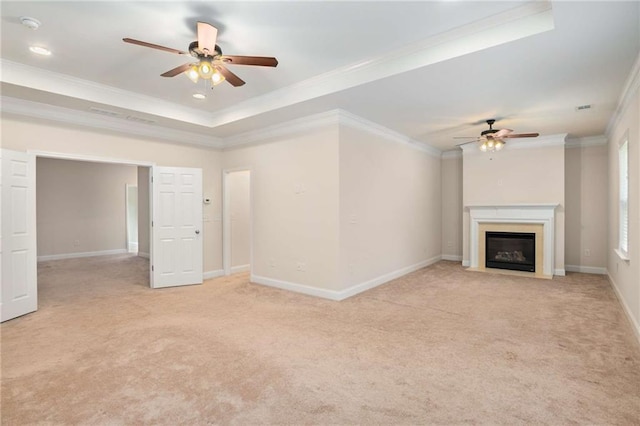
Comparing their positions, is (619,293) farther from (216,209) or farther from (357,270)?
(216,209)

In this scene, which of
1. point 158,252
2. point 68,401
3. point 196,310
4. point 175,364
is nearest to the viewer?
point 68,401

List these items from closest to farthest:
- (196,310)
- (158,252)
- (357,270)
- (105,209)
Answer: (196,310) < (357,270) < (158,252) < (105,209)

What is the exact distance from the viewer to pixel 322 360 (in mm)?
2914

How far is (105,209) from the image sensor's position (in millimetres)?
9586

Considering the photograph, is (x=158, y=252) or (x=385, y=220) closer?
(x=158, y=252)

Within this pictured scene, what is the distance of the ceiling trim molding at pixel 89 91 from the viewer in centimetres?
374

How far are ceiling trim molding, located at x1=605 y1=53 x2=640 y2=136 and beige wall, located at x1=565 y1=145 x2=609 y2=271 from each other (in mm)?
1504

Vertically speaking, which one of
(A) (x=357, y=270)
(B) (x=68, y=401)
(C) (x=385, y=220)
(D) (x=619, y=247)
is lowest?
(B) (x=68, y=401)

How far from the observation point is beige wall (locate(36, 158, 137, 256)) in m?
8.49

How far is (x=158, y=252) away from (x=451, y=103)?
5063 mm

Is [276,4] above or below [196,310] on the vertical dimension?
above

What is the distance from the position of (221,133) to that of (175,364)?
4.26 metres

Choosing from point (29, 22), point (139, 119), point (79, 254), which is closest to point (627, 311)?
point (29, 22)

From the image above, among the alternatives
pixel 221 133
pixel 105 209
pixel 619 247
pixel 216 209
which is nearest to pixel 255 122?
pixel 221 133
